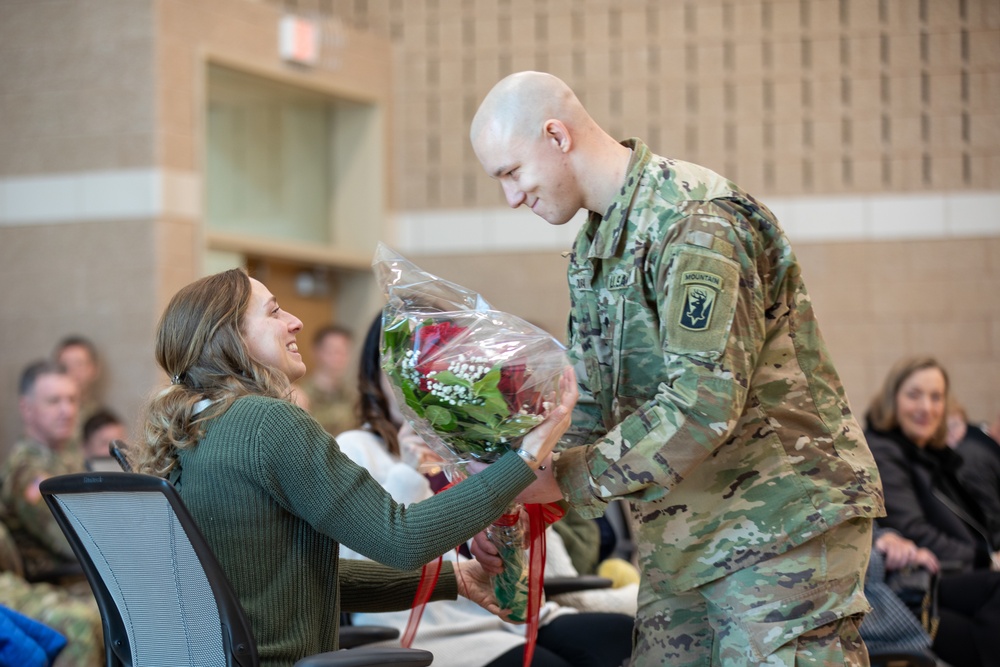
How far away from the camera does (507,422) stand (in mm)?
1870

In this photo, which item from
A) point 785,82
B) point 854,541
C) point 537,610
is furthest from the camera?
point 785,82

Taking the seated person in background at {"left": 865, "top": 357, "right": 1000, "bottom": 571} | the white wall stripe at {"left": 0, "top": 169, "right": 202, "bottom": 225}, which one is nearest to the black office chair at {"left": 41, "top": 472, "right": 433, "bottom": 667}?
the seated person in background at {"left": 865, "top": 357, "right": 1000, "bottom": 571}

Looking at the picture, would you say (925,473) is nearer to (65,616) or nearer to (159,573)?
(65,616)

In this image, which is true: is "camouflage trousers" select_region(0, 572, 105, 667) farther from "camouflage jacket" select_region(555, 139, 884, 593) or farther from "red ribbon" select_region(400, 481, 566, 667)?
"camouflage jacket" select_region(555, 139, 884, 593)

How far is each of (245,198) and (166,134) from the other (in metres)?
1.06

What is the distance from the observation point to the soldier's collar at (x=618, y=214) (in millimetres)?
1968

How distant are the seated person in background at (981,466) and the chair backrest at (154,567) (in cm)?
360

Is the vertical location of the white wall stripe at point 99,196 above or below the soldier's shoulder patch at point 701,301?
above

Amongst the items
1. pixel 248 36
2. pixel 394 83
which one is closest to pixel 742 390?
pixel 248 36

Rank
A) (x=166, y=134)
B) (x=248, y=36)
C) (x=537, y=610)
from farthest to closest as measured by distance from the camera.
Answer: (x=248, y=36), (x=166, y=134), (x=537, y=610)

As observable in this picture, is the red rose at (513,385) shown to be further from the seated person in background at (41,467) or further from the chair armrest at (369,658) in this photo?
the seated person in background at (41,467)

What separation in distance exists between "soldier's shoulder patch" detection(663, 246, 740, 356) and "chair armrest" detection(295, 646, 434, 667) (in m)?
0.62

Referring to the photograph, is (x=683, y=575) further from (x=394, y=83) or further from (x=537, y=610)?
(x=394, y=83)

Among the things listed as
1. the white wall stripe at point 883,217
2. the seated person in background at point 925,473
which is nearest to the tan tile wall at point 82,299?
the white wall stripe at point 883,217
